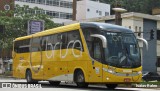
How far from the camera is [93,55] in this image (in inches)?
830

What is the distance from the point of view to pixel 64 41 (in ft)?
78.0

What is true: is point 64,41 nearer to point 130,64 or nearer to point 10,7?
point 130,64

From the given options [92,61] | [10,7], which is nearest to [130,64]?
[92,61]

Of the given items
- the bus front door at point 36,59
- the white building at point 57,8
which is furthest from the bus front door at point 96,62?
the white building at point 57,8

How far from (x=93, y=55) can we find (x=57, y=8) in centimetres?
6488

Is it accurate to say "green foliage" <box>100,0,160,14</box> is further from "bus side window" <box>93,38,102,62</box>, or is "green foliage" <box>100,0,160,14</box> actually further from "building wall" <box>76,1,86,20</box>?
"bus side window" <box>93,38,102,62</box>

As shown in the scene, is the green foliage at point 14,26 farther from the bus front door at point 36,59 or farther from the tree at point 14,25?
the bus front door at point 36,59

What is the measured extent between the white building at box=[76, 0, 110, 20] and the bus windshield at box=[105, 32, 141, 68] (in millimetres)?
65062

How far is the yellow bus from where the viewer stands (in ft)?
67.3

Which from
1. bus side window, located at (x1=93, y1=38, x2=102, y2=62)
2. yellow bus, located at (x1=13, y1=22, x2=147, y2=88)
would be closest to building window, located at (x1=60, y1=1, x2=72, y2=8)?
yellow bus, located at (x1=13, y1=22, x2=147, y2=88)

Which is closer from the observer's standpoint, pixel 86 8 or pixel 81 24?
pixel 81 24

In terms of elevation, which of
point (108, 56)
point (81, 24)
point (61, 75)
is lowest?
point (61, 75)

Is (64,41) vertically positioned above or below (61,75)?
above

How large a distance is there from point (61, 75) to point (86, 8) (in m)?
66.4
